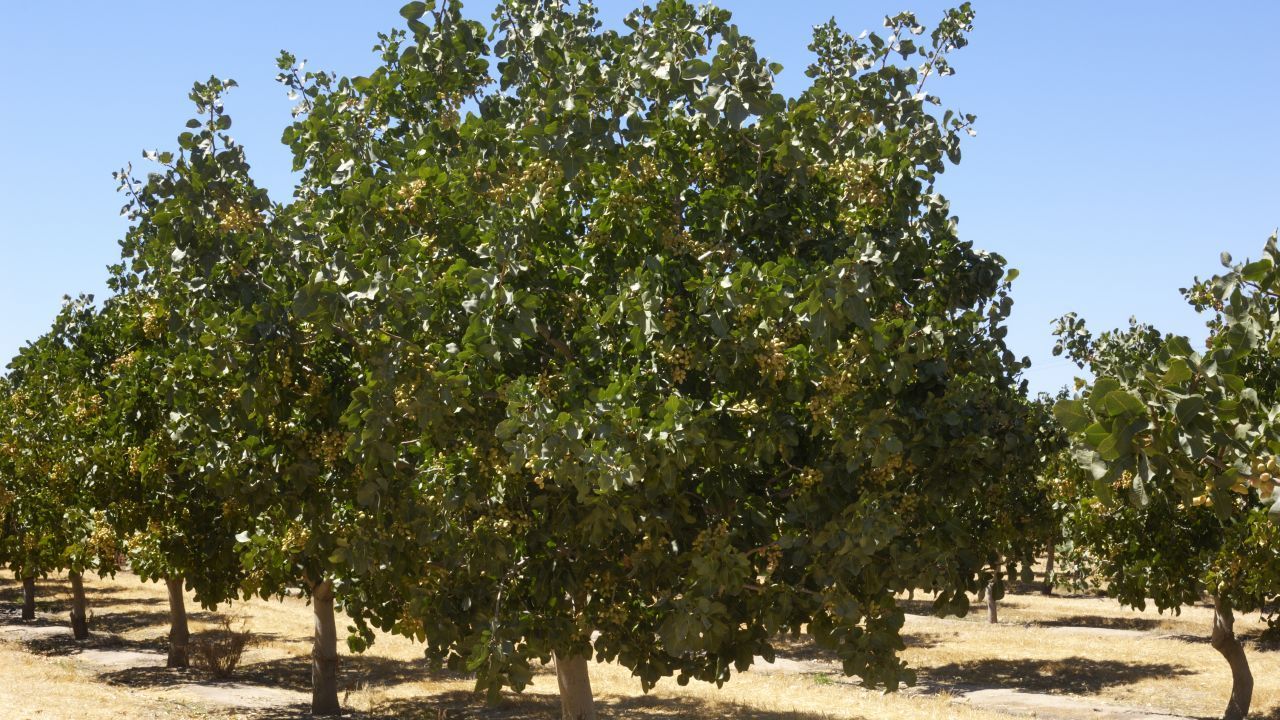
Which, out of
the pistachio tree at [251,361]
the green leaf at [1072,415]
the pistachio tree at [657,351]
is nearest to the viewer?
the green leaf at [1072,415]

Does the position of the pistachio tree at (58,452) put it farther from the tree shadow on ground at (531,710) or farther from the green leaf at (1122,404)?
the green leaf at (1122,404)

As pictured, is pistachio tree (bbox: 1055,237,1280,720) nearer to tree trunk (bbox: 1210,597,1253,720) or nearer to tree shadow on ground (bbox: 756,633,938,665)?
tree trunk (bbox: 1210,597,1253,720)

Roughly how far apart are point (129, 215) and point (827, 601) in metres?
7.63

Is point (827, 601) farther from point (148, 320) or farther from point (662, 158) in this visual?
point (148, 320)

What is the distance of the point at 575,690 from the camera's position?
12.1 meters

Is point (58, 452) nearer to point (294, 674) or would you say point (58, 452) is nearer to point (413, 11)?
point (294, 674)

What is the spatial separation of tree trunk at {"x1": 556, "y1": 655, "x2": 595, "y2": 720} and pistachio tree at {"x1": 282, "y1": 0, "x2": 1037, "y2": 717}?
8.27ft

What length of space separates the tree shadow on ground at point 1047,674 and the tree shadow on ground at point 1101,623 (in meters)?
8.70

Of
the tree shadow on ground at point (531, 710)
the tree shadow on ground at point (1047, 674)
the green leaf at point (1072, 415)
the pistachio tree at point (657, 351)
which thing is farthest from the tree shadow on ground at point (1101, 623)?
the green leaf at point (1072, 415)

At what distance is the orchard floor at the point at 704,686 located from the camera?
65.0 ft

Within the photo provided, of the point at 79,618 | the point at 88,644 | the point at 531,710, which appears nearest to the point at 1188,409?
the point at 531,710

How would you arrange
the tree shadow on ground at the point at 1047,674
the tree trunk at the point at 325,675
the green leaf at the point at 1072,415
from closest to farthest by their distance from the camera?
1. the green leaf at the point at 1072,415
2. the tree trunk at the point at 325,675
3. the tree shadow on ground at the point at 1047,674

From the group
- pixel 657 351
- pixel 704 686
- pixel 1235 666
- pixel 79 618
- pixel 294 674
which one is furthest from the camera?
pixel 79 618

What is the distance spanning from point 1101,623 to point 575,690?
32.1 meters
